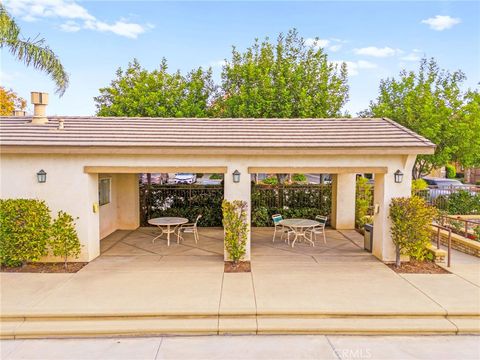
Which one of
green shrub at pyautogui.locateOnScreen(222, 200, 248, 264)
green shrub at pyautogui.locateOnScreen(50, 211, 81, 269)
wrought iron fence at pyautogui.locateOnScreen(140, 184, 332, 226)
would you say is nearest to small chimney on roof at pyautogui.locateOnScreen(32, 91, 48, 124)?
green shrub at pyautogui.locateOnScreen(50, 211, 81, 269)

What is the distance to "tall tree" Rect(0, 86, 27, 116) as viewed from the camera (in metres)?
27.3

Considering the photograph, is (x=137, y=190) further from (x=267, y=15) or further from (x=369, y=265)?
(x=267, y=15)

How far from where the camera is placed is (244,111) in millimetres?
17109

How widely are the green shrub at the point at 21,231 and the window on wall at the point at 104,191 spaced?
344cm

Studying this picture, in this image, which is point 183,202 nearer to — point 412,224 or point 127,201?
point 127,201

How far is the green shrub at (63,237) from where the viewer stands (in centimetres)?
888

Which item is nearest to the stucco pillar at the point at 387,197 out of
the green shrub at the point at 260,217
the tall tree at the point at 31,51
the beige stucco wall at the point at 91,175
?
the beige stucco wall at the point at 91,175

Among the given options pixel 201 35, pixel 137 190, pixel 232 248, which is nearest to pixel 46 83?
pixel 137 190

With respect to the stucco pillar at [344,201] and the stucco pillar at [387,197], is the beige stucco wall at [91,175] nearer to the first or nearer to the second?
the stucco pillar at [387,197]

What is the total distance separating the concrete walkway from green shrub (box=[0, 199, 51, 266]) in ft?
11.2

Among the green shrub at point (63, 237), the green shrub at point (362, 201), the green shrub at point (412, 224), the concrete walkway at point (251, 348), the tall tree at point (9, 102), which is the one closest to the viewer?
the concrete walkway at point (251, 348)

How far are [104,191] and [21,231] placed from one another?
426 cm

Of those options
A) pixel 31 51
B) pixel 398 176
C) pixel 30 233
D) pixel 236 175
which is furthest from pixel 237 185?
pixel 31 51

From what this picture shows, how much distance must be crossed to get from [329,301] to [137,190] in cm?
1000
